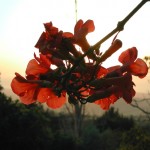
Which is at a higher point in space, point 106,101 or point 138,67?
point 138,67

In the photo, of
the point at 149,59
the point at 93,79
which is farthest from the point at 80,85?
the point at 149,59

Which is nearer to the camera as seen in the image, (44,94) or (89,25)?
(89,25)

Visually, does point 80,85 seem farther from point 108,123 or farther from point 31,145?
point 108,123

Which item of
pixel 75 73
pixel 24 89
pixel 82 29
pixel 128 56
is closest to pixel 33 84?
pixel 24 89

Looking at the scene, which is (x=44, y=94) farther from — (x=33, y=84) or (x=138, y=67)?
(x=138, y=67)

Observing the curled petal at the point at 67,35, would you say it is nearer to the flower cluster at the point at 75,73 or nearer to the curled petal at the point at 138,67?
the flower cluster at the point at 75,73
